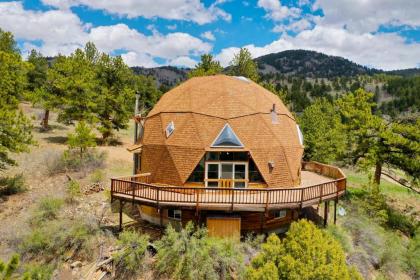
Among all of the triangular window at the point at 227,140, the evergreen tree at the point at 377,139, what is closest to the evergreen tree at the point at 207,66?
the evergreen tree at the point at 377,139

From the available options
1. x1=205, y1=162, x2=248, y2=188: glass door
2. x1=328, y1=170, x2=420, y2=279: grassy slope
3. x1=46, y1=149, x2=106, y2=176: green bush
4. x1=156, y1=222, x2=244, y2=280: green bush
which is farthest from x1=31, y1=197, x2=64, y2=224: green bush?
x1=328, y1=170, x2=420, y2=279: grassy slope

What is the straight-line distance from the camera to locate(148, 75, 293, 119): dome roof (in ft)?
62.5

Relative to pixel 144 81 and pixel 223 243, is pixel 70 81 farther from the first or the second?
pixel 144 81

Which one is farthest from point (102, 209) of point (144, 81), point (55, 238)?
point (144, 81)

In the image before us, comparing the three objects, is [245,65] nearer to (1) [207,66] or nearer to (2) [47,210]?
(1) [207,66]

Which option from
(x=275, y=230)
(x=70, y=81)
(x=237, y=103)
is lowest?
(x=275, y=230)

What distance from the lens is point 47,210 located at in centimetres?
1922

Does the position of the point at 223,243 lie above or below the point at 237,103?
below

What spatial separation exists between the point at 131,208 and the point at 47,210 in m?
4.44

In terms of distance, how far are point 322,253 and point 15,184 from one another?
2118 cm

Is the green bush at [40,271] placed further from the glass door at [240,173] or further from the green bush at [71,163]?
the green bush at [71,163]

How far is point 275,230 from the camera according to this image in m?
18.2

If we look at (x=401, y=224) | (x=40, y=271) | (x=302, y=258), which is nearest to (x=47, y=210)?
(x=40, y=271)

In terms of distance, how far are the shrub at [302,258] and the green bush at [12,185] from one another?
735 inches
